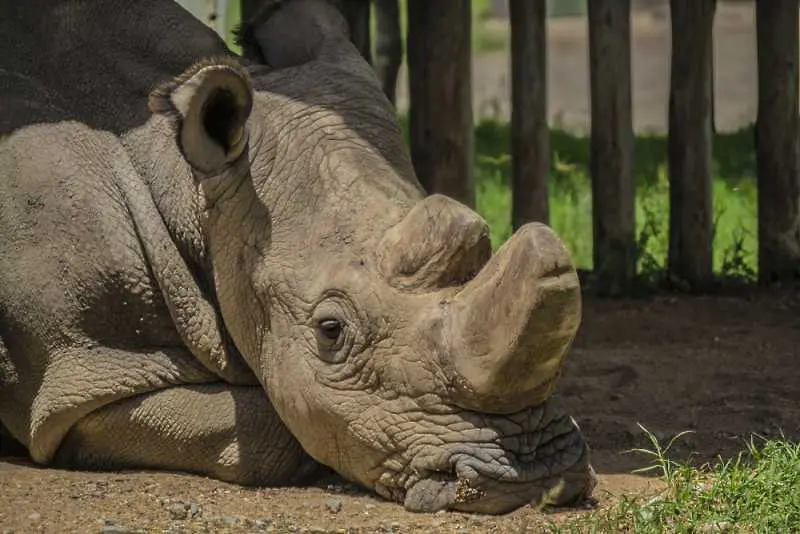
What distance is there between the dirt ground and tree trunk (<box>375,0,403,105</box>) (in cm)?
216

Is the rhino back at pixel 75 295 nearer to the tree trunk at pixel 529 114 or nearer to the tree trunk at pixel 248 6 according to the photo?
the tree trunk at pixel 248 6

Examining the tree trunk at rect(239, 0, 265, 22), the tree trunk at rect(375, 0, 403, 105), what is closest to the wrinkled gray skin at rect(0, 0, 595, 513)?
the tree trunk at rect(239, 0, 265, 22)

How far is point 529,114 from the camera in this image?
9273 millimetres

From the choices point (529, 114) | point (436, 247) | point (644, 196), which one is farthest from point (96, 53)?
point (644, 196)

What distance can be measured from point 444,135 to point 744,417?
273 cm

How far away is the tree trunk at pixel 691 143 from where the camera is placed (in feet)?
29.7

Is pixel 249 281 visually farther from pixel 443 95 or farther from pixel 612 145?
pixel 612 145

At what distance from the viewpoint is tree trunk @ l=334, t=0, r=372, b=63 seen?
909 centimetres

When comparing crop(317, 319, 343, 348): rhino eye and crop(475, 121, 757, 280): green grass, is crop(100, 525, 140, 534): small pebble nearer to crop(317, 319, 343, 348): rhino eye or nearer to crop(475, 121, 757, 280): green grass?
crop(317, 319, 343, 348): rhino eye

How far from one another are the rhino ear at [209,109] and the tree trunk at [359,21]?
129 inches

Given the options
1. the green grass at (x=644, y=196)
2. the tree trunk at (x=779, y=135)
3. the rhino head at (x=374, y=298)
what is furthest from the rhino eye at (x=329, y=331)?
the tree trunk at (x=779, y=135)

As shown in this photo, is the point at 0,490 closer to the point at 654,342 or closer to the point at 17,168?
the point at 17,168

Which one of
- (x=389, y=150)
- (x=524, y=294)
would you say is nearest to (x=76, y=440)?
(x=389, y=150)

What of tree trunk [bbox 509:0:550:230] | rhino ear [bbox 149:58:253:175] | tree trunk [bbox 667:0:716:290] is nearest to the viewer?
rhino ear [bbox 149:58:253:175]
